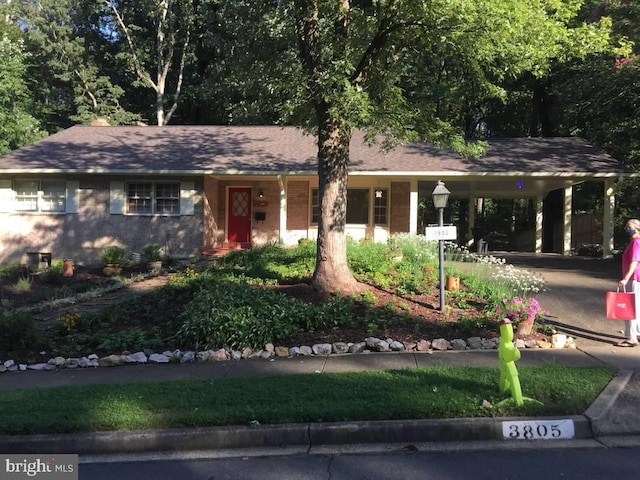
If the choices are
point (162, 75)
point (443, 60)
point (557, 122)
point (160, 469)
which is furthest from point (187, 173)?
point (557, 122)

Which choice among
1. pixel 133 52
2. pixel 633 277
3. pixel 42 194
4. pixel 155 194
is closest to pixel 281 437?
pixel 633 277

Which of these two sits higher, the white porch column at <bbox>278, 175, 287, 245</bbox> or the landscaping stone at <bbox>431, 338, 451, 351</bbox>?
the white porch column at <bbox>278, 175, 287, 245</bbox>

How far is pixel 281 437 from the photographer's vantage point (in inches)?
193

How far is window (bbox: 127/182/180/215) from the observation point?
17.5 m

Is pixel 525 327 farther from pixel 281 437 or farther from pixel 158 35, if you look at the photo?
pixel 158 35

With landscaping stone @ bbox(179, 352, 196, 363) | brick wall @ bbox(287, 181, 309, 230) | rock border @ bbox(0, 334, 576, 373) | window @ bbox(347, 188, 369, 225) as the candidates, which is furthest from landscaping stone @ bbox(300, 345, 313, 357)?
window @ bbox(347, 188, 369, 225)

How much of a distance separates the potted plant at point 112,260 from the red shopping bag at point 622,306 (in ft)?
41.0

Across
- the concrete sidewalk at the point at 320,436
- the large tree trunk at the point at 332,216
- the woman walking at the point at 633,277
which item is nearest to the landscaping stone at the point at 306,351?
the large tree trunk at the point at 332,216

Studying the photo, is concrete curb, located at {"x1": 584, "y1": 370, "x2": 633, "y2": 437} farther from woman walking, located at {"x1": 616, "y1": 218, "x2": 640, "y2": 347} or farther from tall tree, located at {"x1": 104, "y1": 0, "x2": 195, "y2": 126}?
tall tree, located at {"x1": 104, "y1": 0, "x2": 195, "y2": 126}

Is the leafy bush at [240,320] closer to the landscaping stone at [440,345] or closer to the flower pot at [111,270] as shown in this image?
the landscaping stone at [440,345]

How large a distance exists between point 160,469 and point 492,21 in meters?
7.00

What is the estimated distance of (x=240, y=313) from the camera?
8320 mm

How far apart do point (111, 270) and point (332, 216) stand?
325 inches

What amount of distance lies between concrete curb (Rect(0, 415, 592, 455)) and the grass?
14cm
